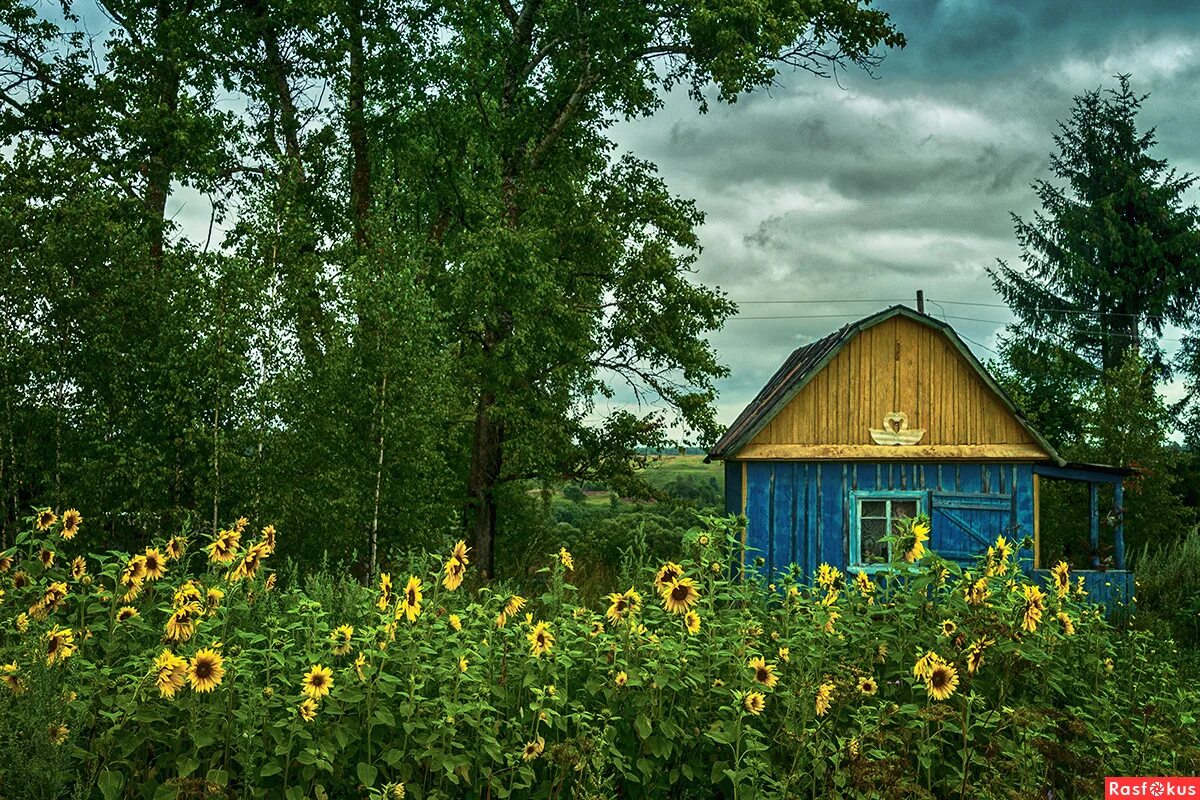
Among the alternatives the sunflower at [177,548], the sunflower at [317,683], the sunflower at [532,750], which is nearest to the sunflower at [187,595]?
the sunflower at [177,548]

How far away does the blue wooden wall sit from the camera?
50.3 feet

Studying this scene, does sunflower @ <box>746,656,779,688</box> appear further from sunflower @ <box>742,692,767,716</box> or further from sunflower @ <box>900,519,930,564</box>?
sunflower @ <box>900,519,930,564</box>

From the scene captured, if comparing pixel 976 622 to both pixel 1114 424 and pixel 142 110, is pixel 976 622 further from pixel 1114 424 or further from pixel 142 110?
pixel 1114 424

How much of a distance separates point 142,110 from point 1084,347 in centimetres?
2414

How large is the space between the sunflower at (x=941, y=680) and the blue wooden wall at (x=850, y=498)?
1060 centimetres

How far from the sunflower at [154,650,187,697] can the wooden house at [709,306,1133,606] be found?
37.1ft

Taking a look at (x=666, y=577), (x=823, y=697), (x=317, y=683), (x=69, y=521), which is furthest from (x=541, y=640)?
(x=69, y=521)

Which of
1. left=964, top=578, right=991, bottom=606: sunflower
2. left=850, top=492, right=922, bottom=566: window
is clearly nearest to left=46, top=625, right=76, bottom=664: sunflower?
left=964, top=578, right=991, bottom=606: sunflower

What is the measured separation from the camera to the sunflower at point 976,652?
4.76m

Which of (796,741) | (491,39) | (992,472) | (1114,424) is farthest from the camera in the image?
(1114,424)

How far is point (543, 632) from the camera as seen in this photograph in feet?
15.6

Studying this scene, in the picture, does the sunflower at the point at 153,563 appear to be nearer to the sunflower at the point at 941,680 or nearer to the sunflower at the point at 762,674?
the sunflower at the point at 762,674

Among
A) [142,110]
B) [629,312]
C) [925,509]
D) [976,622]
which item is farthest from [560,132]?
[976,622]

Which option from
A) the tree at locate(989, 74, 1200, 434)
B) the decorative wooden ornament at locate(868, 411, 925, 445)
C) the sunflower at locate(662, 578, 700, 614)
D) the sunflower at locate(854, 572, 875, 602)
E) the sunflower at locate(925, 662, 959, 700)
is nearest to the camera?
the sunflower at locate(925, 662, 959, 700)
